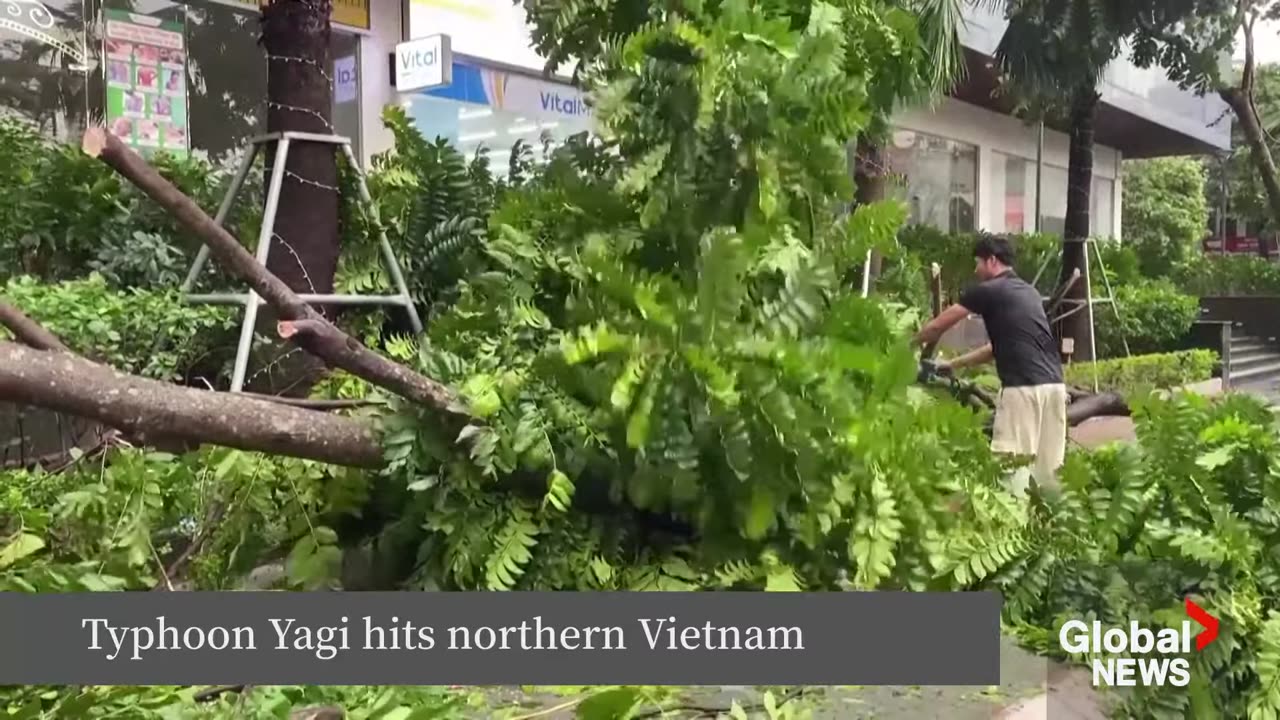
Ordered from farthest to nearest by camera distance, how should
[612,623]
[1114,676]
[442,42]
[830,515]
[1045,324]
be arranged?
[442,42] → [1045,324] → [1114,676] → [830,515] → [612,623]

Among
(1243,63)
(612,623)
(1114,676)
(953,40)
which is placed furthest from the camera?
(1243,63)

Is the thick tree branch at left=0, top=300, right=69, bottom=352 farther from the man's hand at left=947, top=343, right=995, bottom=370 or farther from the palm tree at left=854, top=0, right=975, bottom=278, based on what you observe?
the man's hand at left=947, top=343, right=995, bottom=370

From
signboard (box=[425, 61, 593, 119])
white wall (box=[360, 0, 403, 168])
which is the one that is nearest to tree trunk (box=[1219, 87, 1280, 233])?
signboard (box=[425, 61, 593, 119])

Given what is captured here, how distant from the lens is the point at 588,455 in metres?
3.07

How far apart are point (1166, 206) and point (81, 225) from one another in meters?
25.8

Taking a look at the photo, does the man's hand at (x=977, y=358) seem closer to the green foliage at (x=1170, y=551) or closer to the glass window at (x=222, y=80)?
the green foliage at (x=1170, y=551)

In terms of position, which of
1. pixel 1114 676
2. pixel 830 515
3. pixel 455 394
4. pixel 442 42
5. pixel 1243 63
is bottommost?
pixel 1114 676

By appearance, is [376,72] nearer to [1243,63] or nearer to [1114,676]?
[1114,676]

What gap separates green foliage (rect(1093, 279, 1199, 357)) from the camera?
14.2 m

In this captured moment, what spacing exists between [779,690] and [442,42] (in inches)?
247

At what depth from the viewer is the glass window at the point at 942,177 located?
17.3 metres

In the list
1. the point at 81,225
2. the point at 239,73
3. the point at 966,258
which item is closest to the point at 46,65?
the point at 239,73

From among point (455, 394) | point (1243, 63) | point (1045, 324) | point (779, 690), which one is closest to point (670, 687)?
point (779, 690)

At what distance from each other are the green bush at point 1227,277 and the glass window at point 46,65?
18.7m
